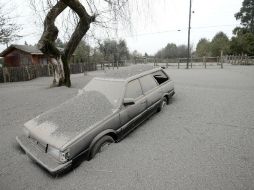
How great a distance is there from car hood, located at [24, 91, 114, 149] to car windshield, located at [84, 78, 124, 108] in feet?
0.34

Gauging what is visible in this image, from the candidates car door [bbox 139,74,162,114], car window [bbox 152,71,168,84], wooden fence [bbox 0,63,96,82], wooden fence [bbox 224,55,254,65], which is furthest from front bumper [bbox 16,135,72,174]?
wooden fence [bbox 224,55,254,65]

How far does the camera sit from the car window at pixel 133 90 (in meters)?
3.95

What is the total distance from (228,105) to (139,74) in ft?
10.7

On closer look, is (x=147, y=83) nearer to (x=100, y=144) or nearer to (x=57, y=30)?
(x=100, y=144)

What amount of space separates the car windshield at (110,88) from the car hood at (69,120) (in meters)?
0.10

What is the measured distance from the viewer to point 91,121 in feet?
10.3

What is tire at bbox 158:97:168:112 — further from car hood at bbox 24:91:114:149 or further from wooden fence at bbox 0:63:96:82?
wooden fence at bbox 0:63:96:82

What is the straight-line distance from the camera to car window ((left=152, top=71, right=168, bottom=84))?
5347 millimetres

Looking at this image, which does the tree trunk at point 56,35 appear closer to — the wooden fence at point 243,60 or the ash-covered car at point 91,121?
the ash-covered car at point 91,121

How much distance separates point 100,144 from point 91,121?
435 millimetres

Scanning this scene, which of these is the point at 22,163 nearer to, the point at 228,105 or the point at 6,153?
the point at 6,153

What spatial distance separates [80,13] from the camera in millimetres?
9266

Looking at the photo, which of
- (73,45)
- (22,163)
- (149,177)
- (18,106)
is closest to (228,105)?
(149,177)

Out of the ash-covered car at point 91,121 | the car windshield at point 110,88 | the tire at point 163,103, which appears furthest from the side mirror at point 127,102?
the tire at point 163,103
